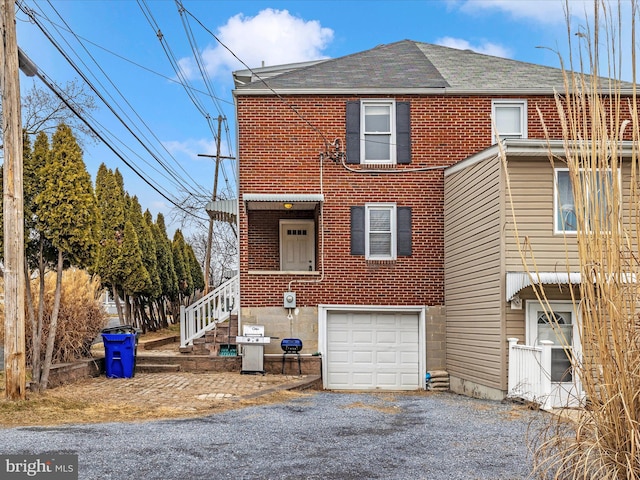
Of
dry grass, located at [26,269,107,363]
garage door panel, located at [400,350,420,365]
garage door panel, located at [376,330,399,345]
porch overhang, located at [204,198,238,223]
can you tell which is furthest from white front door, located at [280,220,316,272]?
dry grass, located at [26,269,107,363]

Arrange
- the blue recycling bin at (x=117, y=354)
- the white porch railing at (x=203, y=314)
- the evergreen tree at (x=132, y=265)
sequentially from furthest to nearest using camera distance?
the evergreen tree at (x=132, y=265)
the white porch railing at (x=203, y=314)
the blue recycling bin at (x=117, y=354)

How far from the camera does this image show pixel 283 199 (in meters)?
13.8

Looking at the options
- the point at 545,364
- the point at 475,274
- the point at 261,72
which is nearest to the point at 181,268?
the point at 261,72

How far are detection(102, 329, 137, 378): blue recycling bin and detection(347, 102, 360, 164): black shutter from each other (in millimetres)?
6077

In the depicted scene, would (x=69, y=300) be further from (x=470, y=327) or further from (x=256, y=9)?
(x=256, y=9)

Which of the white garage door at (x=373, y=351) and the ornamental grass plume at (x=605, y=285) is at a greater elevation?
the ornamental grass plume at (x=605, y=285)

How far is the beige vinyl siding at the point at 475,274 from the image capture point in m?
11.2

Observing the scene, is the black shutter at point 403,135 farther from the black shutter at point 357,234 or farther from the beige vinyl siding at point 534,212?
the beige vinyl siding at point 534,212

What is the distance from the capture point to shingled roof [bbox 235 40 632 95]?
14.3 meters

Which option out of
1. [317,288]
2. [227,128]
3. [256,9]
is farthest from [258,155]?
[227,128]

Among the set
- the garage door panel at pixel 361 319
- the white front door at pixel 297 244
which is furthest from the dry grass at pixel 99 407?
the white front door at pixel 297 244

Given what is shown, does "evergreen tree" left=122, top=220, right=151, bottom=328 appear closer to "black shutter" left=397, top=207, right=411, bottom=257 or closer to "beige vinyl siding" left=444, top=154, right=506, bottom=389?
"black shutter" left=397, top=207, right=411, bottom=257

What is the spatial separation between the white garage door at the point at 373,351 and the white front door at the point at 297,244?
171 cm

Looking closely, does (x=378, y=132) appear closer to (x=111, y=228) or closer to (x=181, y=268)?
(x=111, y=228)
